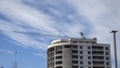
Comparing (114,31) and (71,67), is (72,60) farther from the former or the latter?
(114,31)

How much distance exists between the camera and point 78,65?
200 m

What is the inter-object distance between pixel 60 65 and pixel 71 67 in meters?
7.61

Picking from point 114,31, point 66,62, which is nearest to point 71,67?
point 66,62

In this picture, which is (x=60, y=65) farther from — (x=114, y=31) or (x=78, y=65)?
(x=114, y=31)

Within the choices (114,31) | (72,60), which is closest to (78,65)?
(72,60)

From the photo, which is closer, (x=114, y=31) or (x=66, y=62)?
(x=114, y=31)

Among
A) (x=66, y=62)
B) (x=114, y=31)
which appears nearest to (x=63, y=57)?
(x=66, y=62)

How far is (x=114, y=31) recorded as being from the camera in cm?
9019

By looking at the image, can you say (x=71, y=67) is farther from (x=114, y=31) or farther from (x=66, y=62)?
(x=114, y=31)

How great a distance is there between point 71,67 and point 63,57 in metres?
8.48

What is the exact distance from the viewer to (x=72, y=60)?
655 ft

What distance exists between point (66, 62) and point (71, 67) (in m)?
4.86

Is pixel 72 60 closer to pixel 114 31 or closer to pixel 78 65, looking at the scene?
pixel 78 65

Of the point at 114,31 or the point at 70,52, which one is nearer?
the point at 114,31
